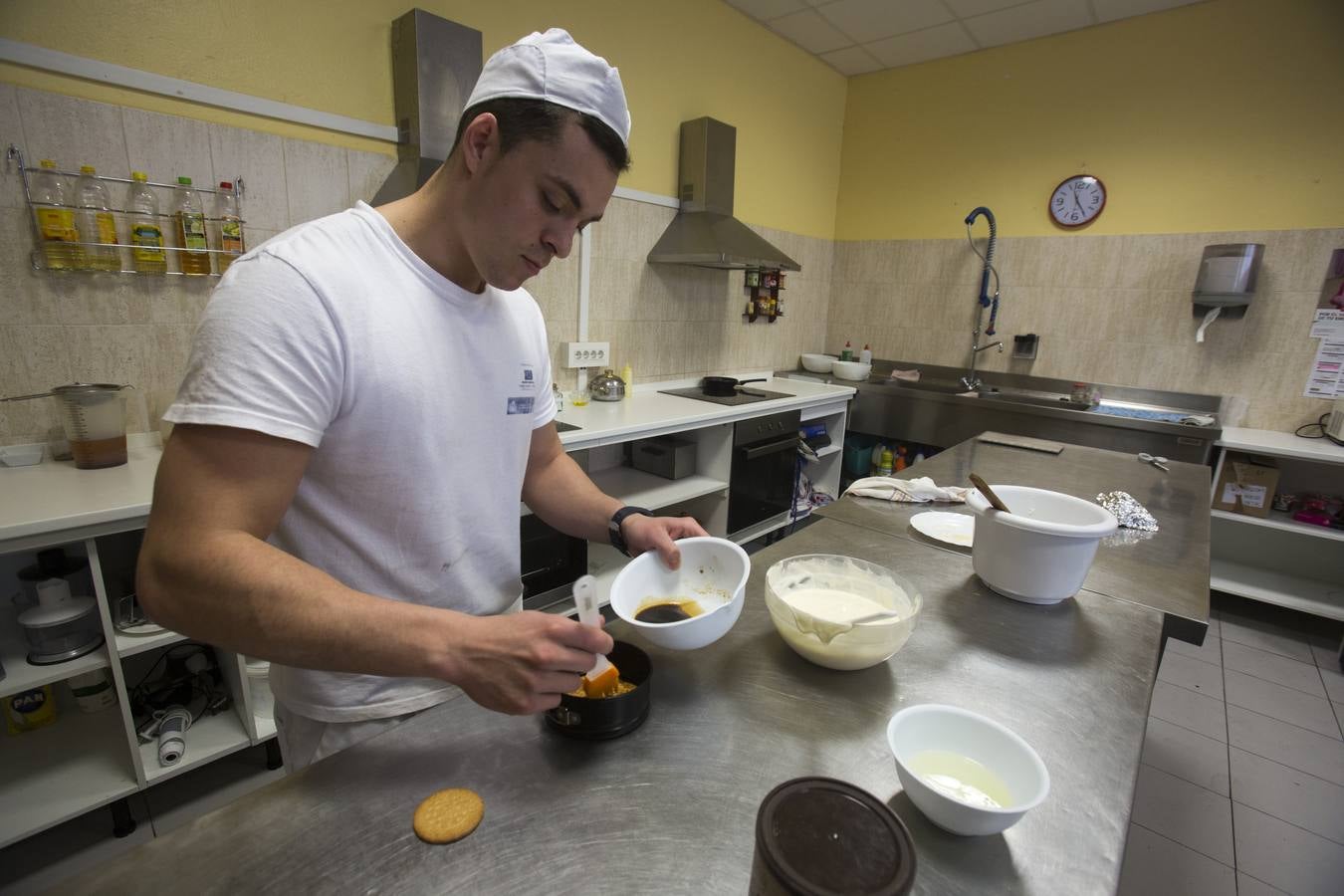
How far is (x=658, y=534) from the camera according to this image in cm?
99

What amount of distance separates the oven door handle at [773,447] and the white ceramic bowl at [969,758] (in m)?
2.22

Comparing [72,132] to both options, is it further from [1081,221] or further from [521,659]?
[1081,221]

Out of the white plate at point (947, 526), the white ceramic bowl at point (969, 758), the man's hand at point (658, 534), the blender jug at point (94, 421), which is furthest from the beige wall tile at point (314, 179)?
the white ceramic bowl at point (969, 758)

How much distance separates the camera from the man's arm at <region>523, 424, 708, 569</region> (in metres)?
1.03

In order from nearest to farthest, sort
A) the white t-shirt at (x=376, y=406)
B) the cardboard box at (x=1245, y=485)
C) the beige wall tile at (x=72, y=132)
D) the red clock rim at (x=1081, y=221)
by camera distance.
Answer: the white t-shirt at (x=376, y=406) → the beige wall tile at (x=72, y=132) → the cardboard box at (x=1245, y=485) → the red clock rim at (x=1081, y=221)

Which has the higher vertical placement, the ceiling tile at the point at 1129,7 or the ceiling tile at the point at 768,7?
the ceiling tile at the point at 768,7

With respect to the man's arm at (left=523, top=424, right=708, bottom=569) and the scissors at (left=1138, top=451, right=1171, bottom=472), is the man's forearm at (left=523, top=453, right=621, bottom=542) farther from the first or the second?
the scissors at (left=1138, top=451, right=1171, bottom=472)

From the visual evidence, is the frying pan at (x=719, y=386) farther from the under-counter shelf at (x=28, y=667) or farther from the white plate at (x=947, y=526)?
the under-counter shelf at (x=28, y=667)

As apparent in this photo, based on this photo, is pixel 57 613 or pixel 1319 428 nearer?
pixel 57 613

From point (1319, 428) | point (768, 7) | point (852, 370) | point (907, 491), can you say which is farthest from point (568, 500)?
point (1319, 428)

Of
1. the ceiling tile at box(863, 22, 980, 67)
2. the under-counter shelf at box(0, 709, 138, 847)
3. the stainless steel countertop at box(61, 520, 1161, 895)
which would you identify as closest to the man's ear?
the stainless steel countertop at box(61, 520, 1161, 895)

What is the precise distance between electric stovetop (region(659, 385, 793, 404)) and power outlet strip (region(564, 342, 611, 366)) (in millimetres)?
413

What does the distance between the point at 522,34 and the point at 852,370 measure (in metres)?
2.61

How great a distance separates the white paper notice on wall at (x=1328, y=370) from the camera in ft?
9.50
